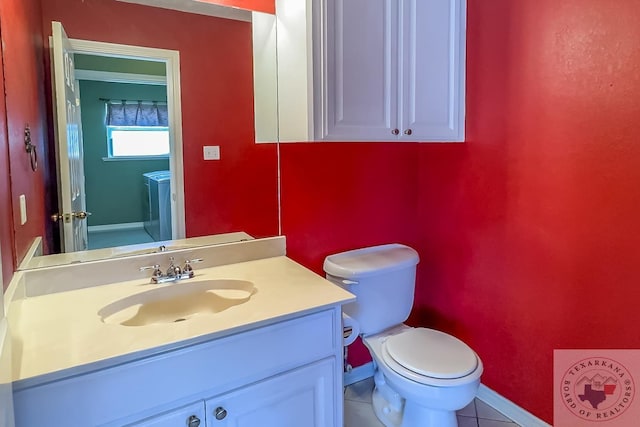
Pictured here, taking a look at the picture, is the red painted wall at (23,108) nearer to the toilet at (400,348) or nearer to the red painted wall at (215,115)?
the red painted wall at (215,115)

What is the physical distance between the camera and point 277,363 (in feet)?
4.10

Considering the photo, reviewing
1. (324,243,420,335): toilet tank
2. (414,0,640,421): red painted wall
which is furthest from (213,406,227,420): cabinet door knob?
(414,0,640,421): red painted wall

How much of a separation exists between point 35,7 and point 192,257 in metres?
1.00

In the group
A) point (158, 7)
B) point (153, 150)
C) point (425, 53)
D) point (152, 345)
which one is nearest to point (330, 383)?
point (152, 345)

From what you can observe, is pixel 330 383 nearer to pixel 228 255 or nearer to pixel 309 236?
pixel 228 255

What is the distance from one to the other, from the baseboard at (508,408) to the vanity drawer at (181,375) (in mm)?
1142

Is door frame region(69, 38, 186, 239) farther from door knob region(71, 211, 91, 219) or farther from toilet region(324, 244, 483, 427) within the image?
toilet region(324, 244, 483, 427)

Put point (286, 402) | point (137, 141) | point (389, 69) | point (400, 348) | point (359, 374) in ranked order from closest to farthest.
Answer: point (286, 402), point (137, 141), point (389, 69), point (400, 348), point (359, 374)

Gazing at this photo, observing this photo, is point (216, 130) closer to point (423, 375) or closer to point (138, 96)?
point (138, 96)

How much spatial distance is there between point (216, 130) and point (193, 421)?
1.11 metres

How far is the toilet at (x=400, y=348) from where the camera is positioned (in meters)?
1.62

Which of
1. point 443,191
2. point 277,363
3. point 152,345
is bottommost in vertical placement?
point 277,363

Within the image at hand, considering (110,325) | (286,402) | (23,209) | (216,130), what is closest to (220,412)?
(286,402)

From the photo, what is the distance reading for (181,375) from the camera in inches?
43.1
